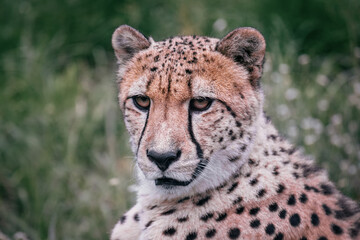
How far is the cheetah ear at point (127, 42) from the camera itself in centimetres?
279

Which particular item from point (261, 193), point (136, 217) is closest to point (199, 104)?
point (261, 193)

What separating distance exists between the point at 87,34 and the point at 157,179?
451 cm

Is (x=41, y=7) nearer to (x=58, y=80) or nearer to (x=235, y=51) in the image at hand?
(x=58, y=80)

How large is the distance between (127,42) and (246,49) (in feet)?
2.23

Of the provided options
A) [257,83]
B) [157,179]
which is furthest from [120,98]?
[257,83]

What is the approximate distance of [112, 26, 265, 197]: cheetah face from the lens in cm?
239

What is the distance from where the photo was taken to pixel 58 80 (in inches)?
209

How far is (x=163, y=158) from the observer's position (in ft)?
7.59

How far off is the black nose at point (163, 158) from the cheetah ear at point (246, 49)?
61cm

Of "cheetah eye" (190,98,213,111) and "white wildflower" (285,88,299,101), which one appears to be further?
"white wildflower" (285,88,299,101)

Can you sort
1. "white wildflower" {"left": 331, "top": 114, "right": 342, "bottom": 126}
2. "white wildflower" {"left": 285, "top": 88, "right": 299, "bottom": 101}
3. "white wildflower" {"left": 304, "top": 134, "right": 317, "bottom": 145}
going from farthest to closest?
"white wildflower" {"left": 285, "top": 88, "right": 299, "bottom": 101} → "white wildflower" {"left": 331, "top": 114, "right": 342, "bottom": 126} → "white wildflower" {"left": 304, "top": 134, "right": 317, "bottom": 145}

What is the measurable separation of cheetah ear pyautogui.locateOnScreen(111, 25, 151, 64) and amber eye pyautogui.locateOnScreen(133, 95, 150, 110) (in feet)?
1.14

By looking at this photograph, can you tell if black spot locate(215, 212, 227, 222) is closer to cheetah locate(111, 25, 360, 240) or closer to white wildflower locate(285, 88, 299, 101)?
cheetah locate(111, 25, 360, 240)

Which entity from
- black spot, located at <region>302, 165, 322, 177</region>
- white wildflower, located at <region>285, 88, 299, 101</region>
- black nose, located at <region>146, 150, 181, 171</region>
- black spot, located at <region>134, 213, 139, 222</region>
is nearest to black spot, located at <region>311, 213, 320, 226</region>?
black spot, located at <region>302, 165, 322, 177</region>
